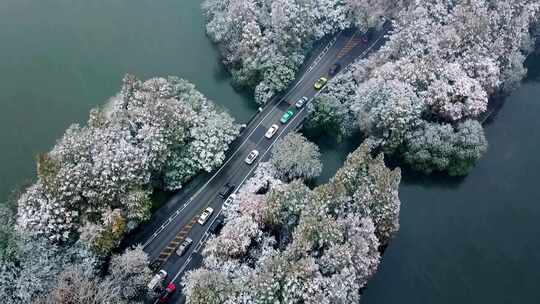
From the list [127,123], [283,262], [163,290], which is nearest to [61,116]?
[127,123]

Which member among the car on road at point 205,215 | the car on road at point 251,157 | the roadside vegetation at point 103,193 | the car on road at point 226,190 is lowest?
the car on road at point 205,215

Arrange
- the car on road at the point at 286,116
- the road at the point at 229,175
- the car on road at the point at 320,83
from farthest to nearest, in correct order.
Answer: the car on road at the point at 320,83
the car on road at the point at 286,116
the road at the point at 229,175

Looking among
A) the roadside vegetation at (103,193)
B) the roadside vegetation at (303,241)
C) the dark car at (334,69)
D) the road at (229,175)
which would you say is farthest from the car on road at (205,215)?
the dark car at (334,69)

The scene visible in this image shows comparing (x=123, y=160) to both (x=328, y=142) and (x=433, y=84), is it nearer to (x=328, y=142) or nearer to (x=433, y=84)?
(x=328, y=142)

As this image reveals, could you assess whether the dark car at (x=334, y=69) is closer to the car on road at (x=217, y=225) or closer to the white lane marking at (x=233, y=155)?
the white lane marking at (x=233, y=155)

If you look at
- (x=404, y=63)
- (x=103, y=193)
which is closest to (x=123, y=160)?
(x=103, y=193)

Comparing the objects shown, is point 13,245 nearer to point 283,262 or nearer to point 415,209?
point 283,262

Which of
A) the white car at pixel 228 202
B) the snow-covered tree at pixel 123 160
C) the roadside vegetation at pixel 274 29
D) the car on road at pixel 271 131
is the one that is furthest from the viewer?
the roadside vegetation at pixel 274 29
